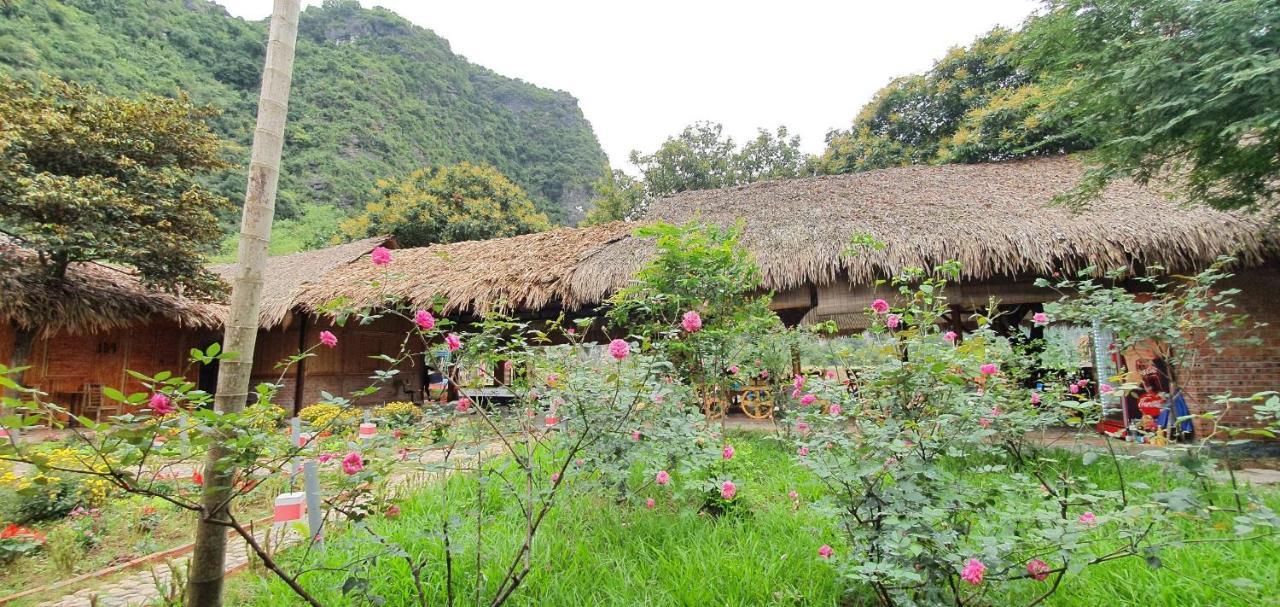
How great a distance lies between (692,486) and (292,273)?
972 cm

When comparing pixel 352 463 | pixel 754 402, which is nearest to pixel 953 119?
pixel 754 402

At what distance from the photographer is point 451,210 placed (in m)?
14.2

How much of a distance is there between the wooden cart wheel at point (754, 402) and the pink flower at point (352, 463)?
5.37 metres

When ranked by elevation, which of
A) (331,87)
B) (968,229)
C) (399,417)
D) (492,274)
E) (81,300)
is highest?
(331,87)

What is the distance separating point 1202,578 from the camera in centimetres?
182

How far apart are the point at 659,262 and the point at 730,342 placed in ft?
1.95

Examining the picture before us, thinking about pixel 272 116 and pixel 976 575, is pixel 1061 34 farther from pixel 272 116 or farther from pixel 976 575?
pixel 272 116

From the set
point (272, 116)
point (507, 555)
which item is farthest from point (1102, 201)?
point (272, 116)

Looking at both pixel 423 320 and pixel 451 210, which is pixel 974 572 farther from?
pixel 451 210

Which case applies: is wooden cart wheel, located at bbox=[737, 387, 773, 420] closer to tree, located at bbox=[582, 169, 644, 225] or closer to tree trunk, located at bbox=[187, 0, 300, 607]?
tree trunk, located at bbox=[187, 0, 300, 607]

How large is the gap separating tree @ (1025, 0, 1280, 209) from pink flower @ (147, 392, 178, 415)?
4.58m

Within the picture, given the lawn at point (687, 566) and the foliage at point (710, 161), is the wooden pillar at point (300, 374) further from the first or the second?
the foliage at point (710, 161)

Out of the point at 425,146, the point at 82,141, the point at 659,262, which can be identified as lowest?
the point at 659,262

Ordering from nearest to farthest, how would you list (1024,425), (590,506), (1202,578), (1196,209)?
1. (1202,578)
2. (1024,425)
3. (590,506)
4. (1196,209)
